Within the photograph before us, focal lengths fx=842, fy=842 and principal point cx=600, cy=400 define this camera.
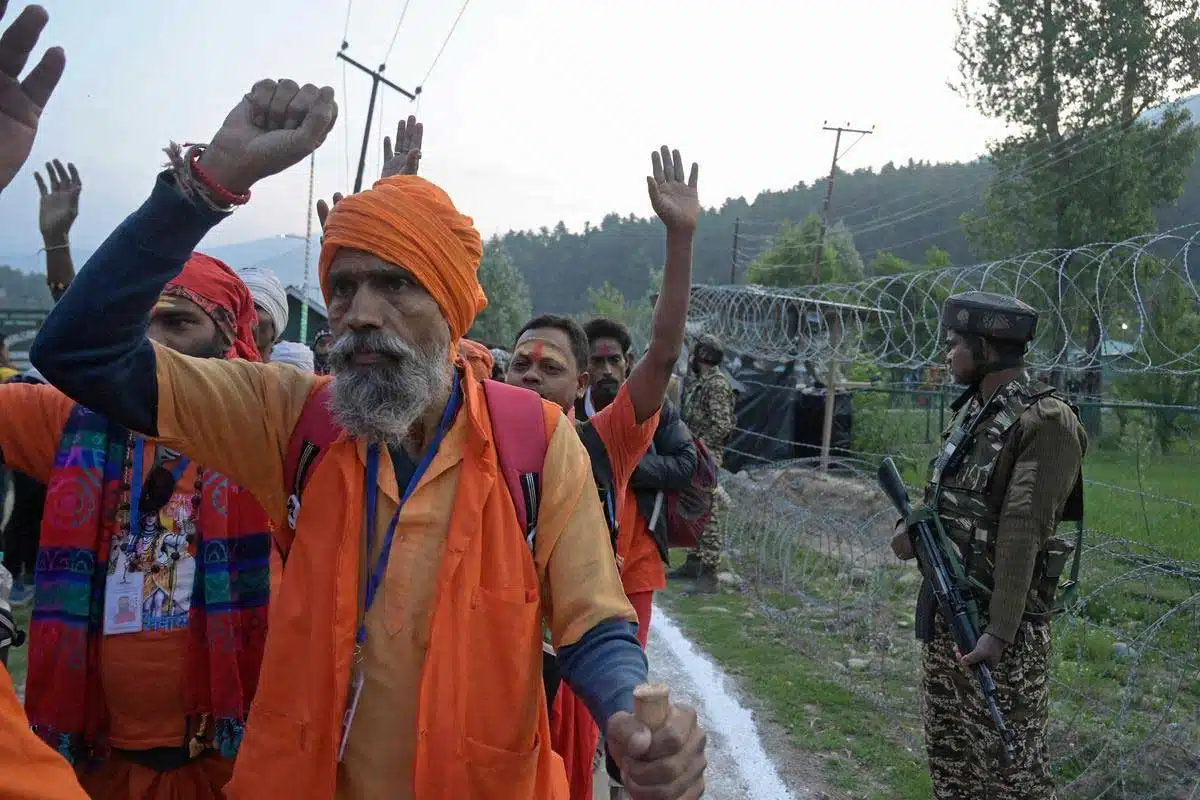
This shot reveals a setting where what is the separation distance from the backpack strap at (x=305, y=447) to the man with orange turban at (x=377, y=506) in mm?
13

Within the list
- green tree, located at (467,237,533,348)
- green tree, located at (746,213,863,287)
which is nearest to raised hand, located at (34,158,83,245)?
green tree, located at (467,237,533,348)

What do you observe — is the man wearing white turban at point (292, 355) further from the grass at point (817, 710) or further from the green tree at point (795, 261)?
the green tree at point (795, 261)

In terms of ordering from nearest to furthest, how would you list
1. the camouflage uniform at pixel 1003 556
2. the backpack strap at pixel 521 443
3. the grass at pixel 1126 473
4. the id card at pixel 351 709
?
the id card at pixel 351 709 < the backpack strap at pixel 521 443 < the camouflage uniform at pixel 1003 556 < the grass at pixel 1126 473

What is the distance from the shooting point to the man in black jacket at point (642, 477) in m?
3.72

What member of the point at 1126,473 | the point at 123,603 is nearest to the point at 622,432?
the point at 123,603

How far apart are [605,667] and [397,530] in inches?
19.9

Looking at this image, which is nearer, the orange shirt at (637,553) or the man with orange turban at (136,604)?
the man with orange turban at (136,604)

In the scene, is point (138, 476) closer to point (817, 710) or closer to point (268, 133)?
point (268, 133)

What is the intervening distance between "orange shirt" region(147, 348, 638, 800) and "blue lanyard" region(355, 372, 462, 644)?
0.01m

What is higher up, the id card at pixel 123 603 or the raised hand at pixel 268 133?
the raised hand at pixel 268 133

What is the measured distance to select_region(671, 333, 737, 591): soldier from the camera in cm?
791

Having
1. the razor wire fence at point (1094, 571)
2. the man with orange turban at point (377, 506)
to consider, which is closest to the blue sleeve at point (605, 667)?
the man with orange turban at point (377, 506)

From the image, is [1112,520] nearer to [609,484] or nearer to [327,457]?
[609,484]

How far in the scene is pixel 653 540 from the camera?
3.90 meters
